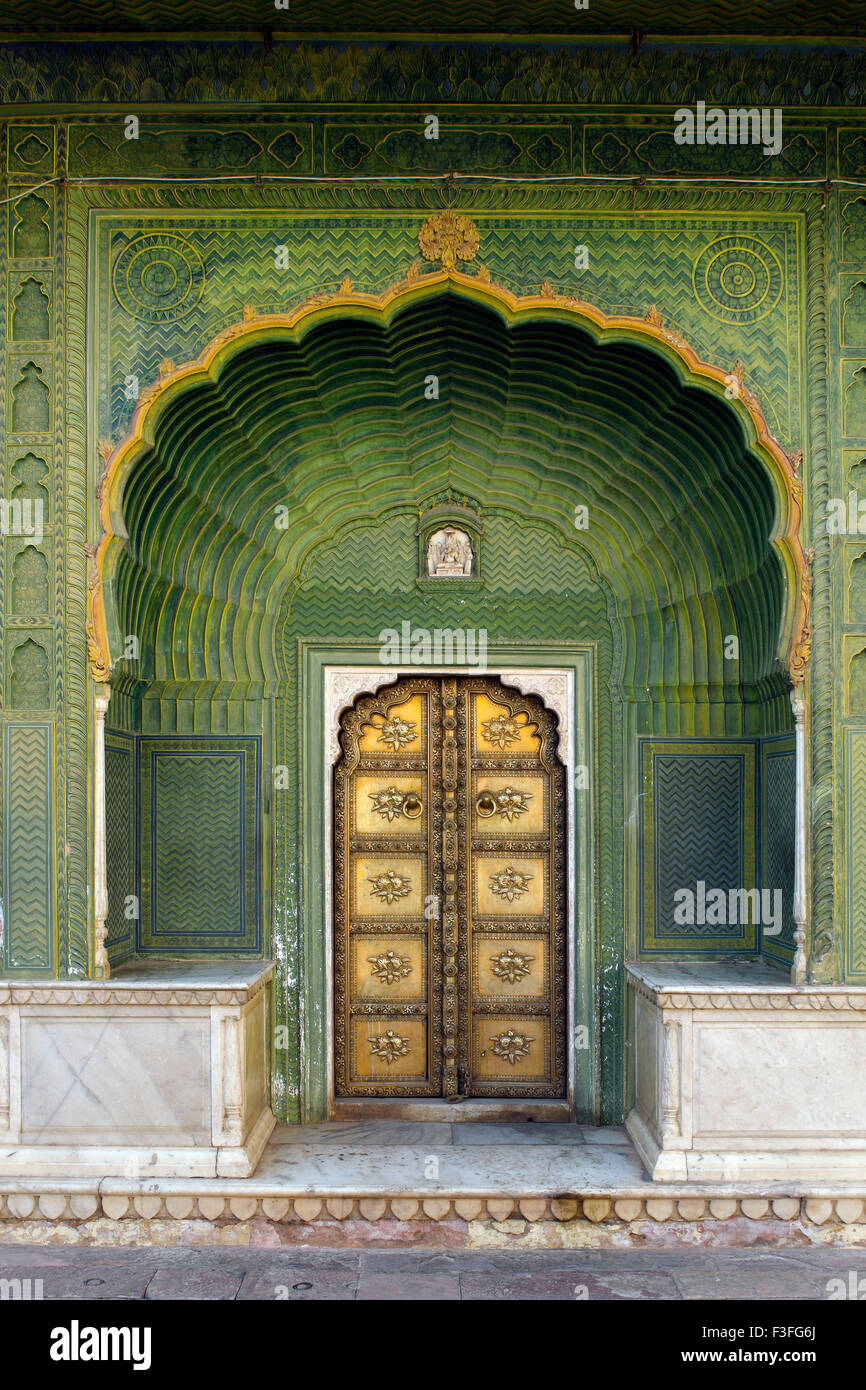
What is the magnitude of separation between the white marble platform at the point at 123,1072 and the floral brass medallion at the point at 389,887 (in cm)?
126

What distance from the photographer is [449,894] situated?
645 centimetres

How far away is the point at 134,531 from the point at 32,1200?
3.26 m

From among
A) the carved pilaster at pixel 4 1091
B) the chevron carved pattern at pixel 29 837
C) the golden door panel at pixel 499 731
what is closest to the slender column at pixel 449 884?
A: the golden door panel at pixel 499 731

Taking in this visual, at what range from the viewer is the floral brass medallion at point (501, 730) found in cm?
653

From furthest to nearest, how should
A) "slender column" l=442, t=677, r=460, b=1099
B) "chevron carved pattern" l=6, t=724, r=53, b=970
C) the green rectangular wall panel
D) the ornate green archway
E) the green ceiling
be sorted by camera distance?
"slender column" l=442, t=677, r=460, b=1099 < the green rectangular wall panel < the ornate green archway < "chevron carved pattern" l=6, t=724, r=53, b=970 < the green ceiling

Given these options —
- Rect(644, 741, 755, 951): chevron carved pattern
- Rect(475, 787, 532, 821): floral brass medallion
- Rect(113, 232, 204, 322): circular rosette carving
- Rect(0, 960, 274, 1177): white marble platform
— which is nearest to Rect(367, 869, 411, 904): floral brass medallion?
Rect(475, 787, 532, 821): floral brass medallion

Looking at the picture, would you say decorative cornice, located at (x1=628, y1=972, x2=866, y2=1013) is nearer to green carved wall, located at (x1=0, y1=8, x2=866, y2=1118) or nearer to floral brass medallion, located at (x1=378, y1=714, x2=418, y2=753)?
green carved wall, located at (x1=0, y1=8, x2=866, y2=1118)

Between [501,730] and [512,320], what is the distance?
2266 millimetres

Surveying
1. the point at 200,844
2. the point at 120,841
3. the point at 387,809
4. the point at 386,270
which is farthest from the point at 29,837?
the point at 386,270

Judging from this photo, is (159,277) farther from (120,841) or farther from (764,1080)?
(764,1080)

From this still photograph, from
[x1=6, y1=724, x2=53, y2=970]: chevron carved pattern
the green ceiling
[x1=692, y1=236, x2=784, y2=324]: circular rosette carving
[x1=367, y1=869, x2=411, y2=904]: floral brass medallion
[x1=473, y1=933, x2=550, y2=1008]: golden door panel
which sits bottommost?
[x1=473, y1=933, x2=550, y2=1008]: golden door panel

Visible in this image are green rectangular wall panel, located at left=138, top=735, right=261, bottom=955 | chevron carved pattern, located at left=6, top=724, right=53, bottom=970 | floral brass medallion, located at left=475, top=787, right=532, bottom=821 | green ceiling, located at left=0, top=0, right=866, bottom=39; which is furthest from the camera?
floral brass medallion, located at left=475, top=787, right=532, bottom=821

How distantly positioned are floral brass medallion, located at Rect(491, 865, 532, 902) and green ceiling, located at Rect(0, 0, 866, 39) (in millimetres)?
4378

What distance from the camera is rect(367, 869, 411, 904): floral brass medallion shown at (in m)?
6.48
